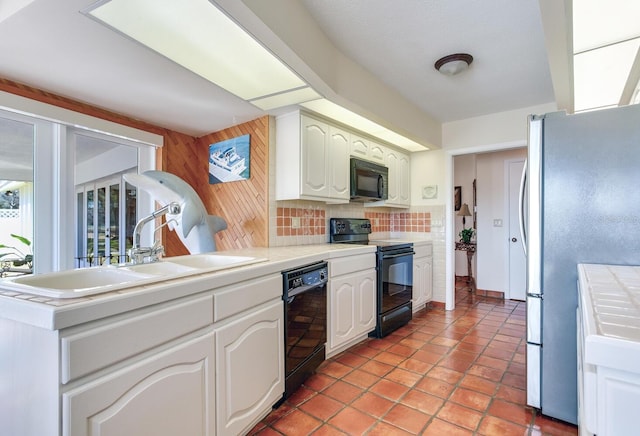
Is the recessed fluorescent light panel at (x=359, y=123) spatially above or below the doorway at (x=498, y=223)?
above

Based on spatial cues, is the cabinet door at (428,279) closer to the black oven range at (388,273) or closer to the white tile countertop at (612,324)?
the black oven range at (388,273)

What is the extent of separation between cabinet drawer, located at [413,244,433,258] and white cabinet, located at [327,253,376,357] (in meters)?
0.93

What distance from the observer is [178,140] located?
3.22 meters

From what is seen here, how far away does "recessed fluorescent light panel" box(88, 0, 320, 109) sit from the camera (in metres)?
1.33

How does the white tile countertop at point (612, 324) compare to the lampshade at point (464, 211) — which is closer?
the white tile countertop at point (612, 324)

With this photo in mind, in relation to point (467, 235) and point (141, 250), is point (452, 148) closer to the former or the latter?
point (467, 235)

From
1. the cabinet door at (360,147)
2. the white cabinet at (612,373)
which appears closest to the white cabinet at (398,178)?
the cabinet door at (360,147)

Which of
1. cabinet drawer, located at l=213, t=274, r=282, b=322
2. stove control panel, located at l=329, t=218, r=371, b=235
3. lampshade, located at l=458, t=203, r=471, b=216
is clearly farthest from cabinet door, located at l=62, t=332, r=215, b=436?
lampshade, located at l=458, t=203, r=471, b=216

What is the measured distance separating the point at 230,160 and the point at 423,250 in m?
2.41

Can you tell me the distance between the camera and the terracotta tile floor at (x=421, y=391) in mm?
1651

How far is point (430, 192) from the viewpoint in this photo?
4.06m

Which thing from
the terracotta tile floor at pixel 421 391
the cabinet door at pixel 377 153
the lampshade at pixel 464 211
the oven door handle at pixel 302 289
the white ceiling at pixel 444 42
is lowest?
the terracotta tile floor at pixel 421 391

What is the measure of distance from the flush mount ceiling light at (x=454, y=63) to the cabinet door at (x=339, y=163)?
3.32ft

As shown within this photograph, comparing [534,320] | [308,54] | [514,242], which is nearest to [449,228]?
[514,242]
